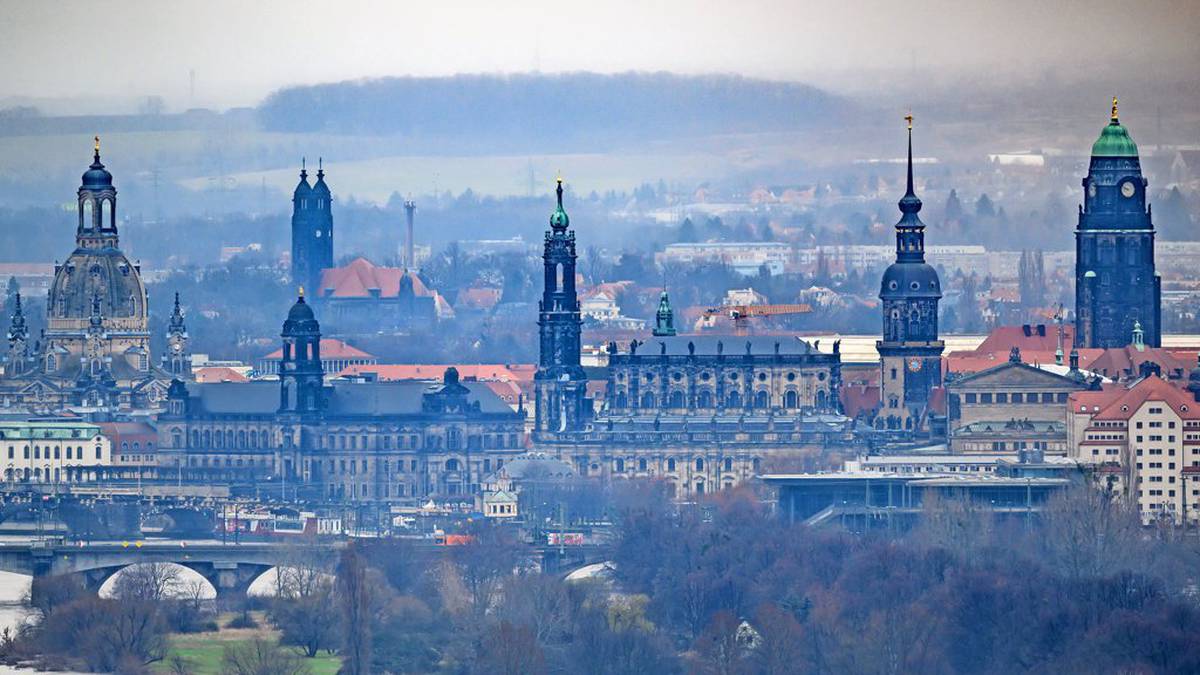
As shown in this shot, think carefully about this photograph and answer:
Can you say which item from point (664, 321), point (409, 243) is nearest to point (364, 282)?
point (409, 243)

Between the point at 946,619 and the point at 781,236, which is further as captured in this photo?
the point at 781,236

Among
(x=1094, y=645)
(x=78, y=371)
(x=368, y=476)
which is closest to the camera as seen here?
(x=1094, y=645)

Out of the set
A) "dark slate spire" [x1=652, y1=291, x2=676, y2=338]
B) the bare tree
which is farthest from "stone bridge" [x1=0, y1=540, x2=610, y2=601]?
"dark slate spire" [x1=652, y1=291, x2=676, y2=338]

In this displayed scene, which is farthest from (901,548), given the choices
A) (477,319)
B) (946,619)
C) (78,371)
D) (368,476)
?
(477,319)

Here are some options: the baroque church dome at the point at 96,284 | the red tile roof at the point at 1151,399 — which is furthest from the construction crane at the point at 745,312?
the red tile roof at the point at 1151,399

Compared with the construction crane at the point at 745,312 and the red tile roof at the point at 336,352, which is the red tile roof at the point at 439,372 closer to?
the red tile roof at the point at 336,352

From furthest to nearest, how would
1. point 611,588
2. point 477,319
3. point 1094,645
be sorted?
point 477,319, point 611,588, point 1094,645

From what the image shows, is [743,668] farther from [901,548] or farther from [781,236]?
[781,236]
